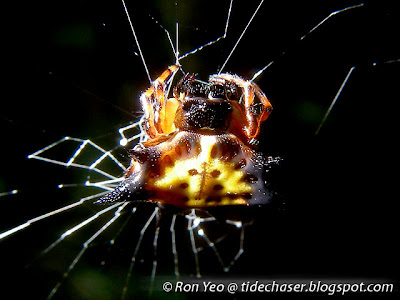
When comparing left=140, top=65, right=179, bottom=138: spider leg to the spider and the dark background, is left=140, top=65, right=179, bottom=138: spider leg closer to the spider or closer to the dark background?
the spider

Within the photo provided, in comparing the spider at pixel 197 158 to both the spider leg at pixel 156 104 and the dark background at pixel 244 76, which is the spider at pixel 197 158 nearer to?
the spider leg at pixel 156 104

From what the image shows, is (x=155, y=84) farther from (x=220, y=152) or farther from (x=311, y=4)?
(x=311, y=4)

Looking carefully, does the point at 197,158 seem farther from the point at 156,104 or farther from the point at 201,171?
the point at 156,104

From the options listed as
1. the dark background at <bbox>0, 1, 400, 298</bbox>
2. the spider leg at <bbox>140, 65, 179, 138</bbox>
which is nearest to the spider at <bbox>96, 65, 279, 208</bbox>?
the spider leg at <bbox>140, 65, 179, 138</bbox>

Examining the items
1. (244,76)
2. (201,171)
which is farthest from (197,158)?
(244,76)

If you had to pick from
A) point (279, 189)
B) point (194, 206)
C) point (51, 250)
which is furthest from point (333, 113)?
point (51, 250)
